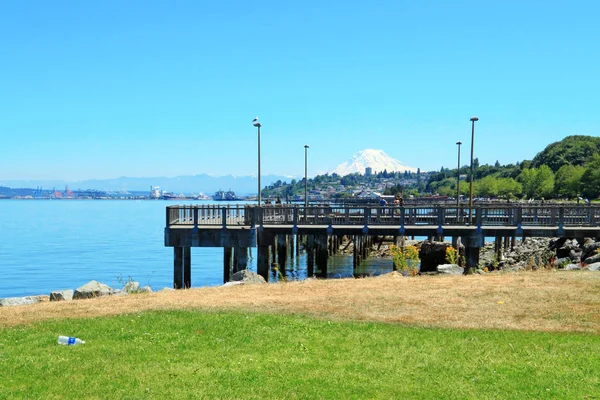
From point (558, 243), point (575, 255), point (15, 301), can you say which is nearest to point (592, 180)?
point (558, 243)

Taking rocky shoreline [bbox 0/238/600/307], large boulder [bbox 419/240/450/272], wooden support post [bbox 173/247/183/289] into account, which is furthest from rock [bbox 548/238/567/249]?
wooden support post [bbox 173/247/183/289]

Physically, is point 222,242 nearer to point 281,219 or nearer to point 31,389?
point 281,219

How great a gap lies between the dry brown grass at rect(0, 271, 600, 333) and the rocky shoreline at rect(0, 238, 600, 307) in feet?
10.4

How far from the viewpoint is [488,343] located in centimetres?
1343

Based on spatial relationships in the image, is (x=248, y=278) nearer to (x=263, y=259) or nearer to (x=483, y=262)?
(x=263, y=259)

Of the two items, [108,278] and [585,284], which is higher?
[585,284]

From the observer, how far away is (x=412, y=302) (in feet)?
59.3

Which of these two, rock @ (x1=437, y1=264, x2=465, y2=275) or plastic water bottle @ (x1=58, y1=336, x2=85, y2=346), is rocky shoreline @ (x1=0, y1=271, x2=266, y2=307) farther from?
plastic water bottle @ (x1=58, y1=336, x2=85, y2=346)

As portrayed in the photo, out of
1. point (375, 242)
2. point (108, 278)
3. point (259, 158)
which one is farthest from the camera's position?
point (375, 242)

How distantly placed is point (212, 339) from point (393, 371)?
433 centimetres

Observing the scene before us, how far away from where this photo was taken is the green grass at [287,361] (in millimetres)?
10445

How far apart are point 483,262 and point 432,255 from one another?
527 cm

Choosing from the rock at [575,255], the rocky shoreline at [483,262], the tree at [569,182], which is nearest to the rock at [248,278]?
the rocky shoreline at [483,262]

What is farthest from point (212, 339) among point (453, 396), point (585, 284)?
point (585, 284)
